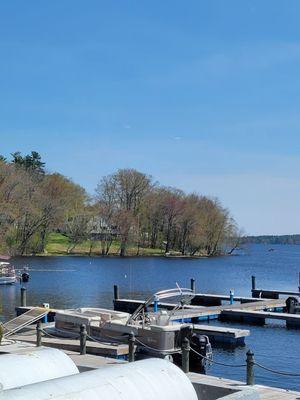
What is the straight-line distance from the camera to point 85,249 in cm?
11531

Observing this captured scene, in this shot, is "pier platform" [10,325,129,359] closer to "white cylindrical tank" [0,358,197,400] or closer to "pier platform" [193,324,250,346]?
"pier platform" [193,324,250,346]

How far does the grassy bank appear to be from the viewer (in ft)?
369

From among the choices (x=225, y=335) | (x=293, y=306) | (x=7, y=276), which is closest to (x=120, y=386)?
(x=225, y=335)

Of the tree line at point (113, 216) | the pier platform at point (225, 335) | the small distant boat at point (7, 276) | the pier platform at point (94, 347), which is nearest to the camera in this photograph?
the pier platform at point (94, 347)

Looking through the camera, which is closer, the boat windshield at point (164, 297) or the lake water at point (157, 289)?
the boat windshield at point (164, 297)

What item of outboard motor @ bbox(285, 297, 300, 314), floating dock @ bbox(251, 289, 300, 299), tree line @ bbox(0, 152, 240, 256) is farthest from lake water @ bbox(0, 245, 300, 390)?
tree line @ bbox(0, 152, 240, 256)

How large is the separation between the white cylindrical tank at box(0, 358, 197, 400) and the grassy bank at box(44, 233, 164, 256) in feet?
334

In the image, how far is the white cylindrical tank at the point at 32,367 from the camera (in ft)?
26.1

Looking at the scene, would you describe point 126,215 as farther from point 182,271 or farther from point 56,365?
point 56,365

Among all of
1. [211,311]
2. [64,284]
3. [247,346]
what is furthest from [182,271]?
[247,346]

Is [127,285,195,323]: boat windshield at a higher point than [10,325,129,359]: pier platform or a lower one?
higher

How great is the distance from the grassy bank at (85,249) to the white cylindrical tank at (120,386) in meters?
102

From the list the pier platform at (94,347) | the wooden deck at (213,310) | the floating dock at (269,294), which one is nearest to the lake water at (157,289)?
the wooden deck at (213,310)

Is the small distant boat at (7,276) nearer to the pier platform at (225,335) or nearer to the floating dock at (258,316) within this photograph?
the floating dock at (258,316)
